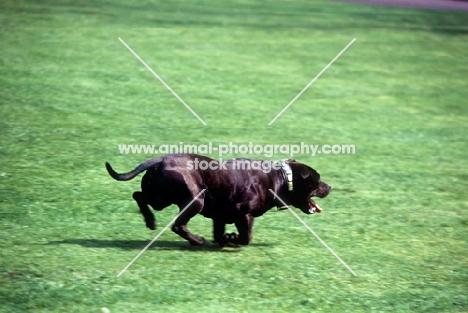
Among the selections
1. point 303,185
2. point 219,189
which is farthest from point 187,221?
point 303,185

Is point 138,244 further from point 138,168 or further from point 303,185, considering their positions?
point 303,185

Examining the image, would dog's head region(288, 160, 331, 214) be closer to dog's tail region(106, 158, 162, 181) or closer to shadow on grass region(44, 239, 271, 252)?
shadow on grass region(44, 239, 271, 252)

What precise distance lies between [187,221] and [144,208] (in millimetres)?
424

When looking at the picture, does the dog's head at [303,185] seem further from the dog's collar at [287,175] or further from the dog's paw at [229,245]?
the dog's paw at [229,245]

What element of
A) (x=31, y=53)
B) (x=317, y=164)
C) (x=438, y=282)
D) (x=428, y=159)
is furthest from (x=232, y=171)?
(x=31, y=53)

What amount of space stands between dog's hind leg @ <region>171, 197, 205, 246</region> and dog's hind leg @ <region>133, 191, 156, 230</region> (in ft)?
0.89

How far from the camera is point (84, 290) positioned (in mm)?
5855

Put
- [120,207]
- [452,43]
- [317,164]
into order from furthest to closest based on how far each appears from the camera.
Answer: [452,43], [317,164], [120,207]

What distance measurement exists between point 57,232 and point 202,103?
5.64m

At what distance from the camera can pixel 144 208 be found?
6844 mm

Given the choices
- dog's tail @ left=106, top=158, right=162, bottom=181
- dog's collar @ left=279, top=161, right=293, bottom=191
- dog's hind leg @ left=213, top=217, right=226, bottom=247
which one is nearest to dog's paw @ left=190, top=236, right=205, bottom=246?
dog's hind leg @ left=213, top=217, right=226, bottom=247

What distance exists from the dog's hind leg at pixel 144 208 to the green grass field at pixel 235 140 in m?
0.20

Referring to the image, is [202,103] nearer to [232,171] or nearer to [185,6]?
[232,171]

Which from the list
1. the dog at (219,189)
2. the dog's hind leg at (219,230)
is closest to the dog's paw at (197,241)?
the dog at (219,189)
